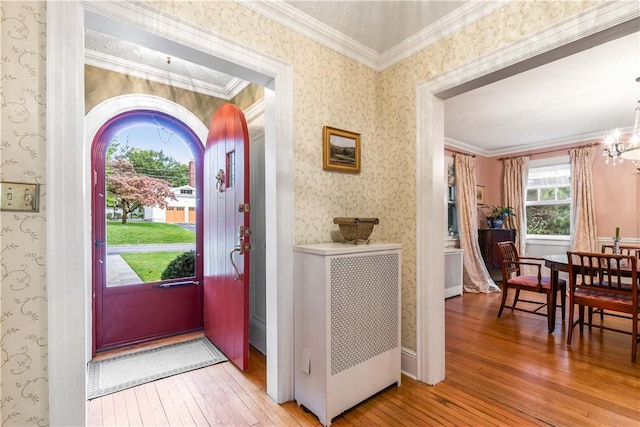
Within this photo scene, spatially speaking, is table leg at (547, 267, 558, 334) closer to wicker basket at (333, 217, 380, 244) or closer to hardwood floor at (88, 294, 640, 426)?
A: hardwood floor at (88, 294, 640, 426)

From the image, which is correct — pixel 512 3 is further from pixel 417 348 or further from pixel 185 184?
pixel 185 184

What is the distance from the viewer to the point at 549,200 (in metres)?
5.52

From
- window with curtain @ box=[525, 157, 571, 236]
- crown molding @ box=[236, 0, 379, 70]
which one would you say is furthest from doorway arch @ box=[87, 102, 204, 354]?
window with curtain @ box=[525, 157, 571, 236]

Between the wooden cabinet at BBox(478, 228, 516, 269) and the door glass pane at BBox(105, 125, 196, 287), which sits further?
the wooden cabinet at BBox(478, 228, 516, 269)

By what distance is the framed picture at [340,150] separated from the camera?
2.17 m

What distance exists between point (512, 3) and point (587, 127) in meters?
4.15

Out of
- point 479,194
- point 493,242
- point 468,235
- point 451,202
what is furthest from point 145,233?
point 479,194

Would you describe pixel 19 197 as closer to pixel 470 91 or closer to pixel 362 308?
pixel 362 308

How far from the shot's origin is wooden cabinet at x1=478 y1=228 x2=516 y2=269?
5.34 meters

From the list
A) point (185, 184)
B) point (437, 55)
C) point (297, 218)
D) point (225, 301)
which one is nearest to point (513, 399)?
point (297, 218)

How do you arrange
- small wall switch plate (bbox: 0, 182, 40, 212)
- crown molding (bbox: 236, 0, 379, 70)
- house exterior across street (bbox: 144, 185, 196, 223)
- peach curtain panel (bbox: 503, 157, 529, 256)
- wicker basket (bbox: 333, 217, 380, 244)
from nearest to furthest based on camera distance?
1. small wall switch plate (bbox: 0, 182, 40, 212)
2. crown molding (bbox: 236, 0, 379, 70)
3. wicker basket (bbox: 333, 217, 380, 244)
4. house exterior across street (bbox: 144, 185, 196, 223)
5. peach curtain panel (bbox: 503, 157, 529, 256)

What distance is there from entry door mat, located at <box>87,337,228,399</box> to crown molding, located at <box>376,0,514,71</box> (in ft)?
9.48

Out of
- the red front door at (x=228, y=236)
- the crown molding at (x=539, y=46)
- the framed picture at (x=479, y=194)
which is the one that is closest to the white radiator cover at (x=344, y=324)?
the red front door at (x=228, y=236)

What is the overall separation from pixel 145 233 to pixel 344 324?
2253mm
